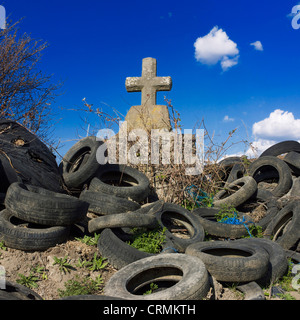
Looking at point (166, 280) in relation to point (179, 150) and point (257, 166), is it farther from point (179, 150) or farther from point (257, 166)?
point (257, 166)

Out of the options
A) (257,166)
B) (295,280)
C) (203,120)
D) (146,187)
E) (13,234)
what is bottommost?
(295,280)

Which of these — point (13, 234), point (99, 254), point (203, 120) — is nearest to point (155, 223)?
point (99, 254)

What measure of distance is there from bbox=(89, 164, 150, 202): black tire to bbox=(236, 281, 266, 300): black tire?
9.23 ft

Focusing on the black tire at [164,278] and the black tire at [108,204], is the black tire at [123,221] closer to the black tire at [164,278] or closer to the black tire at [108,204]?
the black tire at [108,204]

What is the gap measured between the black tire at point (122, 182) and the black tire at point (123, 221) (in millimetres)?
1272

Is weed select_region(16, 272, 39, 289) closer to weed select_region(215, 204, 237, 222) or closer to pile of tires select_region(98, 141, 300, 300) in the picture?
pile of tires select_region(98, 141, 300, 300)

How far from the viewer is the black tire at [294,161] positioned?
8.55 meters

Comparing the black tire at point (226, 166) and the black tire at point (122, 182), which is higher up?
the black tire at point (226, 166)

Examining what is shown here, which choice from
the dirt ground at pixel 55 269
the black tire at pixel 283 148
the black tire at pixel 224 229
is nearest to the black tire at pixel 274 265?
the dirt ground at pixel 55 269

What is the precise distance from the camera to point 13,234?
4.54 meters

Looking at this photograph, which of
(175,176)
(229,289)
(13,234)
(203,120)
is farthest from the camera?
(203,120)

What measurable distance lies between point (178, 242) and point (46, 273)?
210 cm

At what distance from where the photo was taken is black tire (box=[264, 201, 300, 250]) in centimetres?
548

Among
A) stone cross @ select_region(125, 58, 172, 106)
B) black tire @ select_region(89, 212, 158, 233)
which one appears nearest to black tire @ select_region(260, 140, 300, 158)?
stone cross @ select_region(125, 58, 172, 106)
